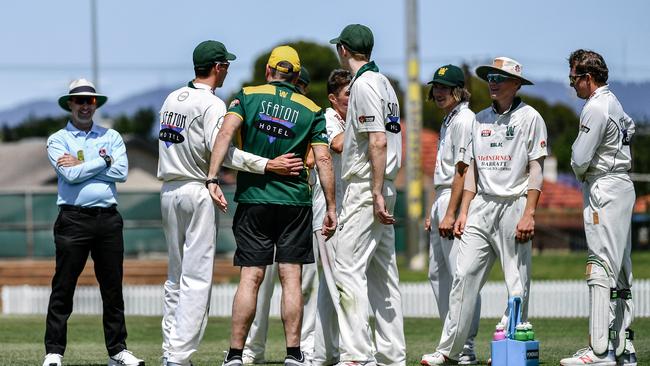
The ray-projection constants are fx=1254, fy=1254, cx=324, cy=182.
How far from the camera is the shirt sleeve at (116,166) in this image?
35.2 feet

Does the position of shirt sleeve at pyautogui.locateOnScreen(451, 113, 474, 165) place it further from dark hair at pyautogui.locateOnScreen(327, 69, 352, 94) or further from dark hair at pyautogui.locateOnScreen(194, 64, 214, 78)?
dark hair at pyautogui.locateOnScreen(194, 64, 214, 78)

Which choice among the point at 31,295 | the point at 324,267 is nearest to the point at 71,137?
the point at 324,267

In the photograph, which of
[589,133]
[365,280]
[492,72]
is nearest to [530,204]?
[589,133]

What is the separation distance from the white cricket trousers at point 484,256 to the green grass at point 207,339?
2.28 ft

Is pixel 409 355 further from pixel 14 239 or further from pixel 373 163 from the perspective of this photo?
pixel 14 239

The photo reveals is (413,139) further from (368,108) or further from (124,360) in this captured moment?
(368,108)

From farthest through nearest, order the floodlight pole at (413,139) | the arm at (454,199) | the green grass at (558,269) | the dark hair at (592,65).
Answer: the floodlight pole at (413,139)
the green grass at (558,269)
the arm at (454,199)
the dark hair at (592,65)

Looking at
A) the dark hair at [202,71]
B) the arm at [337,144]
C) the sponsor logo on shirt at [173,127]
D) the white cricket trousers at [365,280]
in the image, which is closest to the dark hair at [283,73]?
the dark hair at [202,71]

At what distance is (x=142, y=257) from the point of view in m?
34.1

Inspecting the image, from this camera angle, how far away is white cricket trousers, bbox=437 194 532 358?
34.3ft

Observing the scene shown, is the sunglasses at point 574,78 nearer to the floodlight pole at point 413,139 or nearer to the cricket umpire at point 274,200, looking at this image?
the cricket umpire at point 274,200

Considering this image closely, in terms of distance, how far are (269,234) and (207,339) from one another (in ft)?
20.7

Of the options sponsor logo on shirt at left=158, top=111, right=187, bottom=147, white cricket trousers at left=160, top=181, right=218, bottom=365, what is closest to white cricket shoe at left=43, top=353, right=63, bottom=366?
white cricket trousers at left=160, top=181, right=218, bottom=365

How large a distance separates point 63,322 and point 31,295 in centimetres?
1461
